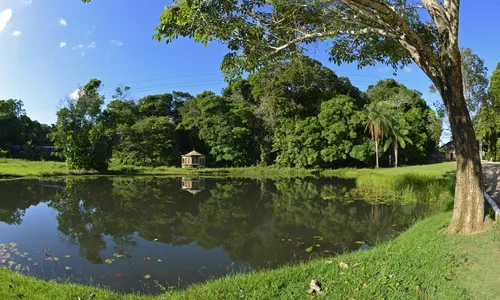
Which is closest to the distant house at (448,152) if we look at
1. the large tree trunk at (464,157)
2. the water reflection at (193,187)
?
the water reflection at (193,187)

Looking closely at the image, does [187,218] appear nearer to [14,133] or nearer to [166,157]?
[166,157]

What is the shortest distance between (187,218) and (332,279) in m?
7.14

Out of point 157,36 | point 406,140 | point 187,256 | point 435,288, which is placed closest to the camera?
point 435,288

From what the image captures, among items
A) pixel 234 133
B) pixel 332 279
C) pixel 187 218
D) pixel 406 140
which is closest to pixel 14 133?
pixel 234 133

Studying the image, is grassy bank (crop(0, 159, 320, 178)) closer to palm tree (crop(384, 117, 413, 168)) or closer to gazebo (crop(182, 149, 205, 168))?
gazebo (crop(182, 149, 205, 168))

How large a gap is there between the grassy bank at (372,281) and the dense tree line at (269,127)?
2566 cm

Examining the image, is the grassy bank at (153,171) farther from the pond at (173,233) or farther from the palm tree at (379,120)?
the pond at (173,233)

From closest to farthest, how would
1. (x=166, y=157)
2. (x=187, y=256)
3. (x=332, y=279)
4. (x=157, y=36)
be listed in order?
(x=332, y=279), (x=157, y=36), (x=187, y=256), (x=166, y=157)

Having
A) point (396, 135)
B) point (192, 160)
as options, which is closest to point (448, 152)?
point (396, 135)

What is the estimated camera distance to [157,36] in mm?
6258

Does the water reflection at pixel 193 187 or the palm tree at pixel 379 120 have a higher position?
the palm tree at pixel 379 120

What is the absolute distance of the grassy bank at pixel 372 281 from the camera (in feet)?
13.1

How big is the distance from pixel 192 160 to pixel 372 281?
32066mm

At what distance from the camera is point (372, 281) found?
431cm
